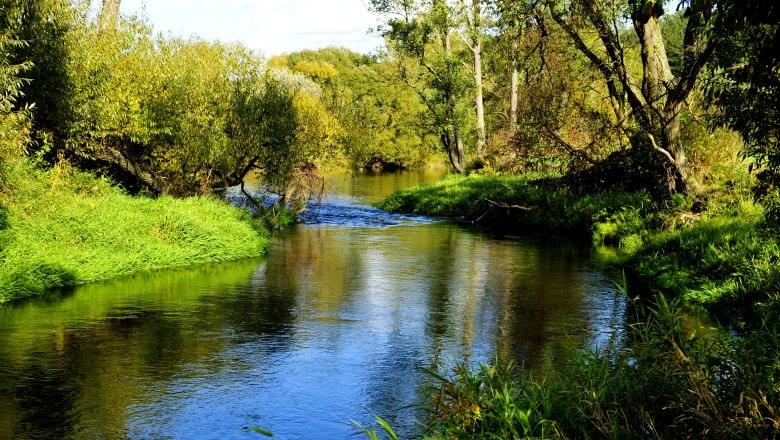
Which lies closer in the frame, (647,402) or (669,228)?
(647,402)

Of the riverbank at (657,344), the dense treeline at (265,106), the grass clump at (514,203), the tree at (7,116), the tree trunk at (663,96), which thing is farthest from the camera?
the grass clump at (514,203)

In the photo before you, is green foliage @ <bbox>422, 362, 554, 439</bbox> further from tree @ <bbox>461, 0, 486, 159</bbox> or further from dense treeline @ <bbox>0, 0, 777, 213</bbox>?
tree @ <bbox>461, 0, 486, 159</bbox>

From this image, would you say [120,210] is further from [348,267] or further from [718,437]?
[718,437]

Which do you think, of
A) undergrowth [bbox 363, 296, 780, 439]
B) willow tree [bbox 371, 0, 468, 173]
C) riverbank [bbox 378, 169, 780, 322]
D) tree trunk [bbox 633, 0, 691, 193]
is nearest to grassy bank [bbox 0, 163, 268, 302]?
riverbank [bbox 378, 169, 780, 322]

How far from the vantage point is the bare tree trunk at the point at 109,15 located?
24.7m

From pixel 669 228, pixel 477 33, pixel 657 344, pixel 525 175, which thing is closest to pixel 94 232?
Result: pixel 657 344

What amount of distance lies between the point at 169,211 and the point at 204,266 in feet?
7.94

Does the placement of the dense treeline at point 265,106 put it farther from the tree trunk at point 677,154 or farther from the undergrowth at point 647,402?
the undergrowth at point 647,402

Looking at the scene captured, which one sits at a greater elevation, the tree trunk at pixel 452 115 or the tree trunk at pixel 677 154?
the tree trunk at pixel 452 115

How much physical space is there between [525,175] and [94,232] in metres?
22.7

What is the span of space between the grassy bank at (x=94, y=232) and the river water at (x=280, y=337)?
81cm

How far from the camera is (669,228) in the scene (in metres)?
22.9

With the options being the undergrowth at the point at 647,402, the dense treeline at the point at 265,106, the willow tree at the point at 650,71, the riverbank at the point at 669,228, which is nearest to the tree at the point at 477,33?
the riverbank at the point at 669,228

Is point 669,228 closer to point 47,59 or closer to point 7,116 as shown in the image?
point 7,116
